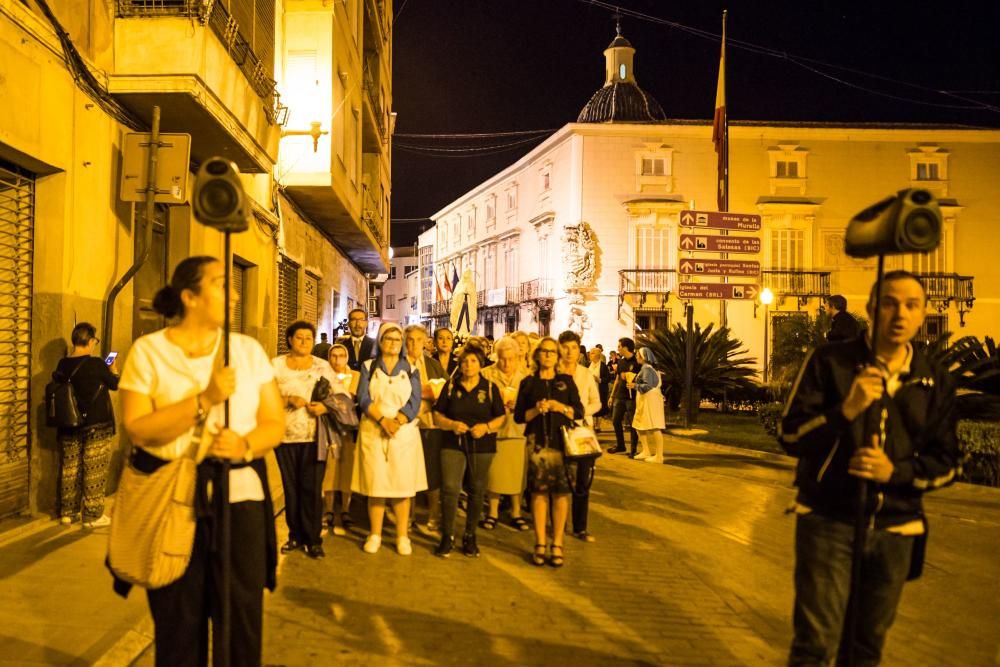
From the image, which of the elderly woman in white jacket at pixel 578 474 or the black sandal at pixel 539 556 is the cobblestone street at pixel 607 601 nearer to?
the black sandal at pixel 539 556

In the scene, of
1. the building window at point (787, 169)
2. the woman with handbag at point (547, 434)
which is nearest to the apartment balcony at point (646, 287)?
the building window at point (787, 169)

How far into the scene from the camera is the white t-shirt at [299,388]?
21.5 ft

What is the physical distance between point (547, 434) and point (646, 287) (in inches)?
1243

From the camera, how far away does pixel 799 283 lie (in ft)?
123

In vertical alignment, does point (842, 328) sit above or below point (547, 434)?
above

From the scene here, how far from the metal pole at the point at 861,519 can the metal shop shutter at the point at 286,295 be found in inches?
536

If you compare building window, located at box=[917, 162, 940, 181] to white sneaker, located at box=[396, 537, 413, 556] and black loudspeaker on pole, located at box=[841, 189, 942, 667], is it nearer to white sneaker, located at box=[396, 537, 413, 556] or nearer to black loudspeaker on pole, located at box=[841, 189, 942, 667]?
white sneaker, located at box=[396, 537, 413, 556]

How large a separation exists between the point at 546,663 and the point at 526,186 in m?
41.3

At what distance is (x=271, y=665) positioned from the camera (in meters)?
4.32

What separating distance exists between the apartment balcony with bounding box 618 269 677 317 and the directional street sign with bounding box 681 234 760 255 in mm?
22027

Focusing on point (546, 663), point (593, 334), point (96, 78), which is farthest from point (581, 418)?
point (593, 334)

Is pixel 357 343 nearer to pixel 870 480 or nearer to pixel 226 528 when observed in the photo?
pixel 226 528

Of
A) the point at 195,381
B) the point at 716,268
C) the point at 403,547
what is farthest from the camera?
the point at 716,268

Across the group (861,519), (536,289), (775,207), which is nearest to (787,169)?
(775,207)
